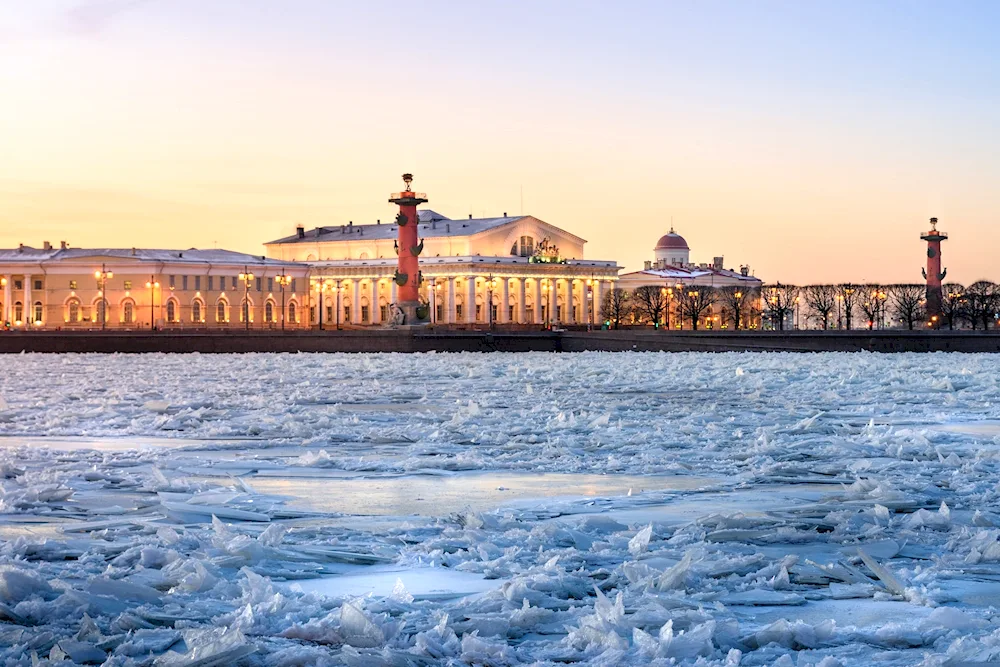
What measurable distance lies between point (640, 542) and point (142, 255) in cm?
10081

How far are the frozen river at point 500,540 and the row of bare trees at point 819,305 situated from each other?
72.7 meters

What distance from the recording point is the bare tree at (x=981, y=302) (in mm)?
87938

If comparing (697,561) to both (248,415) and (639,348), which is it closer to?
(248,415)

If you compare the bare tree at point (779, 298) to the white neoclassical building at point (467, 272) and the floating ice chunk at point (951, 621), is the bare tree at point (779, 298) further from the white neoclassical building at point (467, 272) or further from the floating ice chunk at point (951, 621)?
the floating ice chunk at point (951, 621)

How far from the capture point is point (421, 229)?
121312 mm

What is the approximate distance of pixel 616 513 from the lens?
27.5 ft

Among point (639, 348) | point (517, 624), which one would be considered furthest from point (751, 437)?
point (639, 348)

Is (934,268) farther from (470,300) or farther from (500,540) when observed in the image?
(500,540)

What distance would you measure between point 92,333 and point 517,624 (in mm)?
52980

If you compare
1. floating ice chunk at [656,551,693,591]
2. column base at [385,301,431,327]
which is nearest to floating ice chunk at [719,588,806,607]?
floating ice chunk at [656,551,693,591]

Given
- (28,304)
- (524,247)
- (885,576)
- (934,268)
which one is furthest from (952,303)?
(885,576)

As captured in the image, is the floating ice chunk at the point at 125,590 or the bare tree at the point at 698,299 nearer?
the floating ice chunk at the point at 125,590

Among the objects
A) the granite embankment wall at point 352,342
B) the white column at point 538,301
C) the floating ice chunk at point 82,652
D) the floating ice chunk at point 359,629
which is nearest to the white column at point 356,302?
the white column at point 538,301

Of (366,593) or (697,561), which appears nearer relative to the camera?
(366,593)
